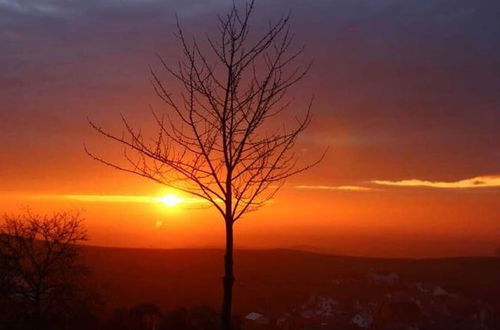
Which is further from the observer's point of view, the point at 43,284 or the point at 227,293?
the point at 43,284

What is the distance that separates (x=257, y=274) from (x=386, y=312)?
46.4m

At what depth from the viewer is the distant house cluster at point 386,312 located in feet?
150

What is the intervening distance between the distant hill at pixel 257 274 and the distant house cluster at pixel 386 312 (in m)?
4.12

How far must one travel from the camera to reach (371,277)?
7256 centimetres

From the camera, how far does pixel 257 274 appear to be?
95.6 m

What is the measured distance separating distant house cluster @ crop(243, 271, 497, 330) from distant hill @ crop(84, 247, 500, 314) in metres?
4.12

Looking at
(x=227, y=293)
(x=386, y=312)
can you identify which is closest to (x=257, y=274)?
(x=386, y=312)

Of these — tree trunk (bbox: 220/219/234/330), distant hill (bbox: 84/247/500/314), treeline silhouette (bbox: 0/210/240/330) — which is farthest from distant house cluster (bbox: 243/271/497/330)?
tree trunk (bbox: 220/219/234/330)

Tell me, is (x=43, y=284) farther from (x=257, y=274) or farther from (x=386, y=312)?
(x=257, y=274)

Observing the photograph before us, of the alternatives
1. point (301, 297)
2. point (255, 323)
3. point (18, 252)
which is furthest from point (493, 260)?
point (18, 252)

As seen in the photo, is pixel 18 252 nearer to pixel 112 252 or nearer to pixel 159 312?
pixel 159 312

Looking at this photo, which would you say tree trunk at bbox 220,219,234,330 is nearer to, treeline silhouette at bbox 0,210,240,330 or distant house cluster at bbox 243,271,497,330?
treeline silhouette at bbox 0,210,240,330

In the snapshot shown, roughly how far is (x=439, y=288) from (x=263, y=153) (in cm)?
6125

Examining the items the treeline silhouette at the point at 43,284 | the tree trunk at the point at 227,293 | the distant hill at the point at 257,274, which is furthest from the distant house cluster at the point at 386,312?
the tree trunk at the point at 227,293
